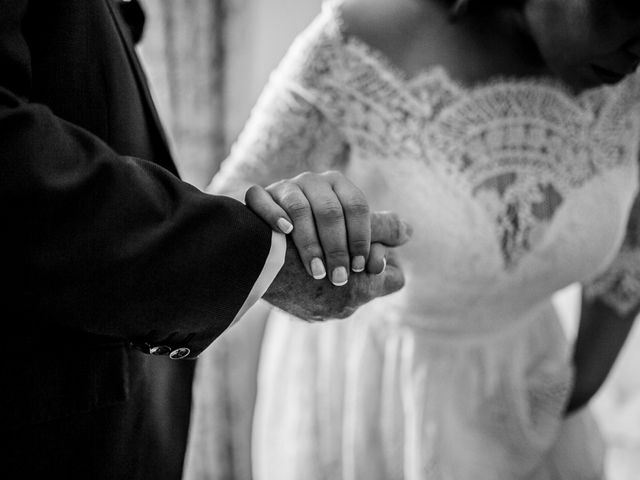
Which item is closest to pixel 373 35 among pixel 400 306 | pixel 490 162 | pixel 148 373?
pixel 490 162

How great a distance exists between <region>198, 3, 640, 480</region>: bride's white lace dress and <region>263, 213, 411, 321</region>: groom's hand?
0.99 feet

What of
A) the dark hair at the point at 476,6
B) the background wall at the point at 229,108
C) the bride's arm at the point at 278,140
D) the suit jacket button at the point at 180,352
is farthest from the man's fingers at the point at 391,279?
the background wall at the point at 229,108

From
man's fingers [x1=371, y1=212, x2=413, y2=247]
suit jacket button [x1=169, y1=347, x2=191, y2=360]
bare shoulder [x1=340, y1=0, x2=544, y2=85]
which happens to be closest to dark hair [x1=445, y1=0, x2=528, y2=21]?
bare shoulder [x1=340, y1=0, x2=544, y2=85]

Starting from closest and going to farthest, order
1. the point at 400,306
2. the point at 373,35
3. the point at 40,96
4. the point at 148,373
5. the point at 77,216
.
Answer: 1. the point at 77,216
2. the point at 40,96
3. the point at 148,373
4. the point at 373,35
5. the point at 400,306

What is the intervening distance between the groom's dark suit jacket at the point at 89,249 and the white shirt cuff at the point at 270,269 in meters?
0.01

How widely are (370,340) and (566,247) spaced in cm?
38

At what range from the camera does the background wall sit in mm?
2328

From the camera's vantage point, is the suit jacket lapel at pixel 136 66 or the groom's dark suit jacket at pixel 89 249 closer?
the groom's dark suit jacket at pixel 89 249

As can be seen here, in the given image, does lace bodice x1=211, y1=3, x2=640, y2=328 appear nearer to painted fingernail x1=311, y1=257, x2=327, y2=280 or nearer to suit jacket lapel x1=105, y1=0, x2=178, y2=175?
suit jacket lapel x1=105, y1=0, x2=178, y2=175

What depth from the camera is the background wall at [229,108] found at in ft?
7.64

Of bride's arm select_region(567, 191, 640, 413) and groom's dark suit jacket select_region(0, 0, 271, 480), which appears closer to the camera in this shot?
groom's dark suit jacket select_region(0, 0, 271, 480)

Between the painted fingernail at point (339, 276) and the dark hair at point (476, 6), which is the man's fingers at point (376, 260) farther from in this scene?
the dark hair at point (476, 6)

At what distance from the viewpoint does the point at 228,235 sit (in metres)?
0.65

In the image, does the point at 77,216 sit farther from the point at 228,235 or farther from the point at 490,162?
the point at 490,162
